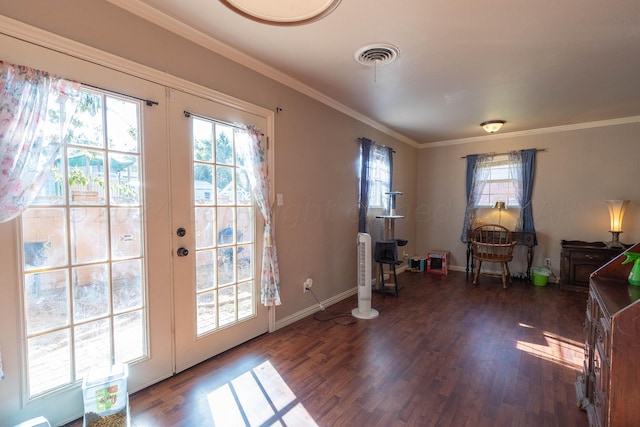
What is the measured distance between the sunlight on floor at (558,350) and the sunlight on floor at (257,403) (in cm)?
204

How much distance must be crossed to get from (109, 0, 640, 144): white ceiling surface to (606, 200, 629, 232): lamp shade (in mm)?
1228

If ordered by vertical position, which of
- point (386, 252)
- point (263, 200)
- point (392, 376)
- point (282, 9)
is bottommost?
point (392, 376)

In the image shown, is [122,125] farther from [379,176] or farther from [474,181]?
[474,181]

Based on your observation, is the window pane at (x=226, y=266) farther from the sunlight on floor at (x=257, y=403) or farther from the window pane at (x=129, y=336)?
the sunlight on floor at (x=257, y=403)

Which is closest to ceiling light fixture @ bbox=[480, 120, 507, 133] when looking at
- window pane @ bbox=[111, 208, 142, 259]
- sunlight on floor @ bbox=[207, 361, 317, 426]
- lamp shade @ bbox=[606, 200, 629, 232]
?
lamp shade @ bbox=[606, 200, 629, 232]

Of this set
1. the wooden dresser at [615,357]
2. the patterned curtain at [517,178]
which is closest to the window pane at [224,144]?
the wooden dresser at [615,357]

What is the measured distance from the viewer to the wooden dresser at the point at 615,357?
1.16 m

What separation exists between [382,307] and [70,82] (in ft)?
11.3

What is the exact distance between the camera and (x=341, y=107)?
3670 millimetres

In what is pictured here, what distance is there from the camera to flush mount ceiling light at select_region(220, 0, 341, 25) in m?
1.50

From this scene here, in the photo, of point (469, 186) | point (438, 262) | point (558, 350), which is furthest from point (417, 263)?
point (558, 350)

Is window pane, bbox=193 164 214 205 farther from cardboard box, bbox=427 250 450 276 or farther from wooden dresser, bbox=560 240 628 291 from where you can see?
wooden dresser, bbox=560 240 628 291

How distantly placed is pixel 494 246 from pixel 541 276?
93 centimetres

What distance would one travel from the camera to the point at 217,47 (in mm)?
2291
